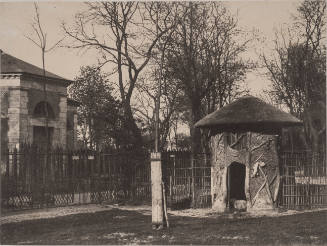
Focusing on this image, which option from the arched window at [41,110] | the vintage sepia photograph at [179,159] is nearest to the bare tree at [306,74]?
the vintage sepia photograph at [179,159]

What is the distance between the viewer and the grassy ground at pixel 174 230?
11891mm

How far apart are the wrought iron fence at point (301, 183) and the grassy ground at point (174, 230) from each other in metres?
2.25

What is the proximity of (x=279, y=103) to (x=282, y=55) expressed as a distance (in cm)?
441

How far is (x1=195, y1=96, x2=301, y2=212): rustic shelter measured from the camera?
18.2 meters

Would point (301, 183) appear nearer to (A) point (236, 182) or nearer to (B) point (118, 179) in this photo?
(A) point (236, 182)

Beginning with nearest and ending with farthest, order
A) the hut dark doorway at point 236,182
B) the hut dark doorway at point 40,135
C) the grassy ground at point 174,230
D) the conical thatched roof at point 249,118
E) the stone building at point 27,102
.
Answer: the grassy ground at point 174,230 < the conical thatched roof at point 249,118 < the hut dark doorway at point 236,182 < the stone building at point 27,102 < the hut dark doorway at point 40,135

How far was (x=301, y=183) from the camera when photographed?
1975 centimetres

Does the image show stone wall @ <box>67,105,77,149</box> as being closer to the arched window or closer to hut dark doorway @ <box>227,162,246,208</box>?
the arched window

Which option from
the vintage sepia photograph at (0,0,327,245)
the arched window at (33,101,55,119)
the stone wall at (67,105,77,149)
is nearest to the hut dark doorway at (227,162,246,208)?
the vintage sepia photograph at (0,0,327,245)

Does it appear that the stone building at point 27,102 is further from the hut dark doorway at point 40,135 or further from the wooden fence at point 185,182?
the wooden fence at point 185,182

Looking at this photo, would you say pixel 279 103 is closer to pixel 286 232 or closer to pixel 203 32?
pixel 203 32

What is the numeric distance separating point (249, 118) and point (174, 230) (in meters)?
6.08

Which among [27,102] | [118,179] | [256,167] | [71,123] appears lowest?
[118,179]

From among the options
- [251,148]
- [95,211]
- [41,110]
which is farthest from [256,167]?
[41,110]
